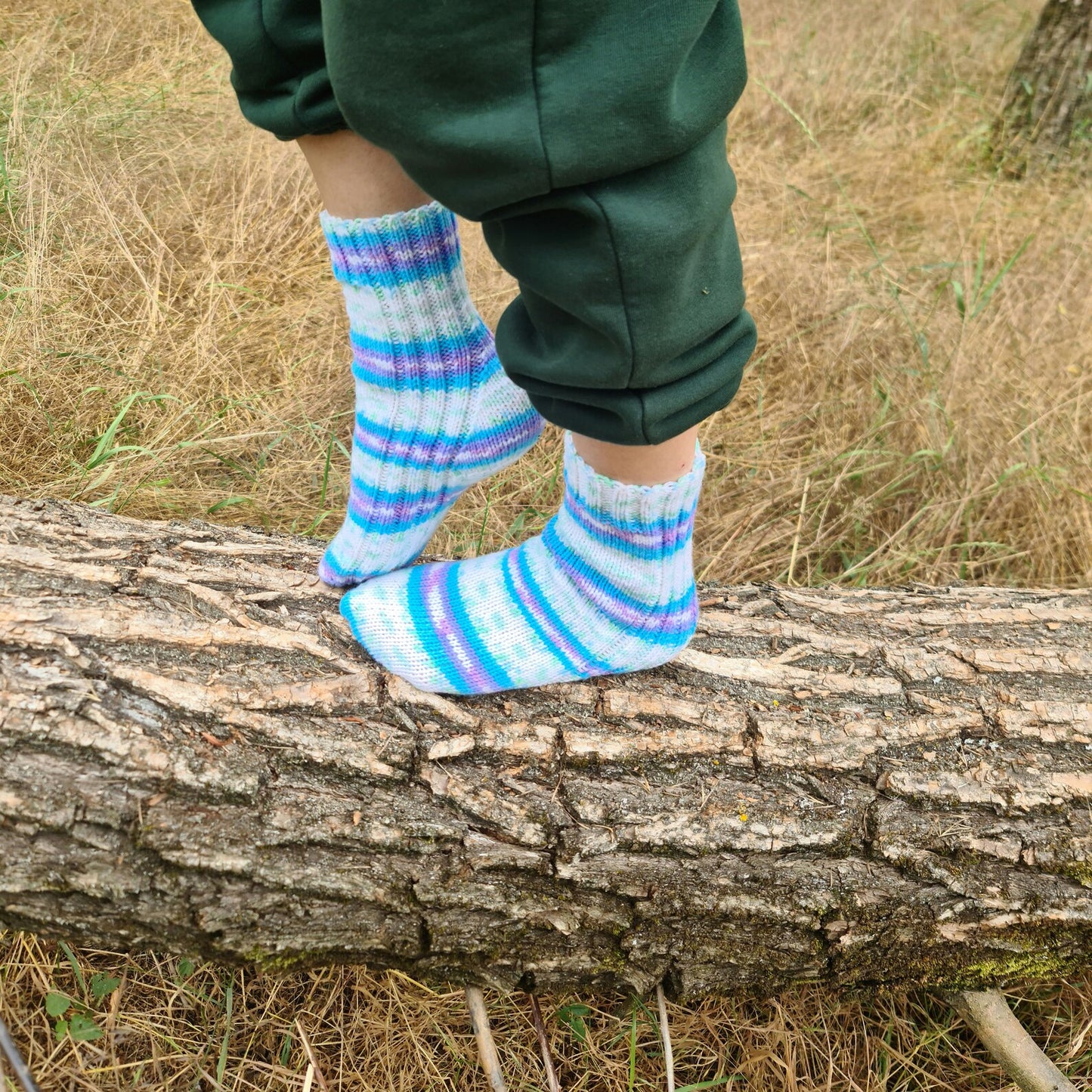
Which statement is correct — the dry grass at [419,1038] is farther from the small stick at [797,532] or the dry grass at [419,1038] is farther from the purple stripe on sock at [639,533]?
the small stick at [797,532]

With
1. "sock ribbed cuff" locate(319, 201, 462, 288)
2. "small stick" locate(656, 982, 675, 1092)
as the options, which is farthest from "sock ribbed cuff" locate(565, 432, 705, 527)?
"small stick" locate(656, 982, 675, 1092)

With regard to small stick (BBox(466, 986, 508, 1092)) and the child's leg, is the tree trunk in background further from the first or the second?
small stick (BBox(466, 986, 508, 1092))

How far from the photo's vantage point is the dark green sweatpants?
56cm

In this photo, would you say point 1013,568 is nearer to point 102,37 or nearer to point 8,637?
point 8,637

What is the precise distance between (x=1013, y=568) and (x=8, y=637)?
1514mm

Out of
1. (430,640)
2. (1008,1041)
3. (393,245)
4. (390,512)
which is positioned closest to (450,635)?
(430,640)

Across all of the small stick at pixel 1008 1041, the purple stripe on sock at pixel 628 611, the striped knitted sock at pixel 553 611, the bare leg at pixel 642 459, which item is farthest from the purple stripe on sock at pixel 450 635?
the small stick at pixel 1008 1041

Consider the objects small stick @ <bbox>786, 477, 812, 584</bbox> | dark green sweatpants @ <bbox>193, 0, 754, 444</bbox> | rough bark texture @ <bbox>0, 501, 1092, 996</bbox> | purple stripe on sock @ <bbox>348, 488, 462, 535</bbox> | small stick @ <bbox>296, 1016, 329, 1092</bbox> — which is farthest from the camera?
small stick @ <bbox>786, 477, 812, 584</bbox>

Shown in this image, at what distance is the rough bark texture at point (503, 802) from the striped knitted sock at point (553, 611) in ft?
0.10

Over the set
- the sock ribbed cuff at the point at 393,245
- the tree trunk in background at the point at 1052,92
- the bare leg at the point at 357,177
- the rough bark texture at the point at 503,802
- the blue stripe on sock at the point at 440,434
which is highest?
the bare leg at the point at 357,177

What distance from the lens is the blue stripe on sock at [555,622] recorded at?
0.96 meters

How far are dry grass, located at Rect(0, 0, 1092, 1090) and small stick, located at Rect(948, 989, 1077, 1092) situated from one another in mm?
90

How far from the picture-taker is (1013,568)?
1602 millimetres

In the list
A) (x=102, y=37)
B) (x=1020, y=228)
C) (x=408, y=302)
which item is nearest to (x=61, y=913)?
(x=408, y=302)
